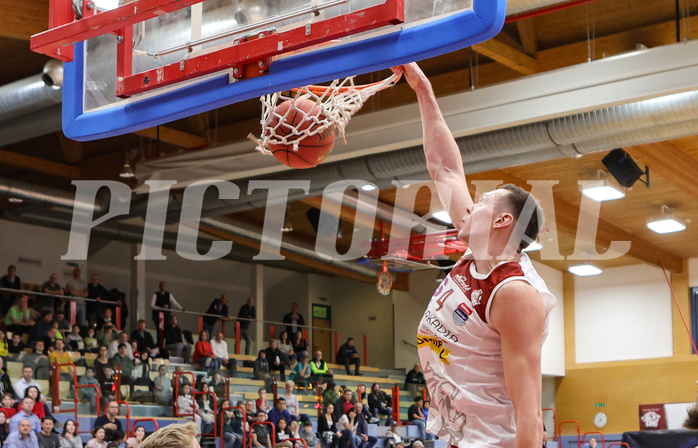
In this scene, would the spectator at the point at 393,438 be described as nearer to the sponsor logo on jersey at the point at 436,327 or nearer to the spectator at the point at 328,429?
the spectator at the point at 328,429

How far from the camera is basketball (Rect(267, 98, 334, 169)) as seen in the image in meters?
4.17

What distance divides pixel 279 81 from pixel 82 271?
1706 cm

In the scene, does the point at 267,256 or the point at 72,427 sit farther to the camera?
the point at 267,256

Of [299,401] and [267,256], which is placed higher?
[267,256]

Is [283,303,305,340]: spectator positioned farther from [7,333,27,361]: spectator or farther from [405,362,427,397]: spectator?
[7,333,27,361]: spectator

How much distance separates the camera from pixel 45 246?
62.1ft

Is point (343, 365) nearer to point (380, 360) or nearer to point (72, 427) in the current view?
point (380, 360)

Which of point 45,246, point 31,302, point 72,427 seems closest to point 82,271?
point 45,246

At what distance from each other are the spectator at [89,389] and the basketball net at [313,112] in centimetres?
902

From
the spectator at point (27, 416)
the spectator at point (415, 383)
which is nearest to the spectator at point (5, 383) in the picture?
the spectator at point (27, 416)

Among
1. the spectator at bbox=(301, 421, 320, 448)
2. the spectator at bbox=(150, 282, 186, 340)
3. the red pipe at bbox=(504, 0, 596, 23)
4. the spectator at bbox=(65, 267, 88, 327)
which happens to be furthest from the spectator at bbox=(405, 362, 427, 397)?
the red pipe at bbox=(504, 0, 596, 23)

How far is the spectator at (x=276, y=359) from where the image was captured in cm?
1820

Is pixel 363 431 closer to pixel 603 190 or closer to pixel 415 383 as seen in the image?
pixel 415 383

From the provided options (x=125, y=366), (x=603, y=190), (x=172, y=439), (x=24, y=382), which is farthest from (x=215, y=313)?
(x=172, y=439)
